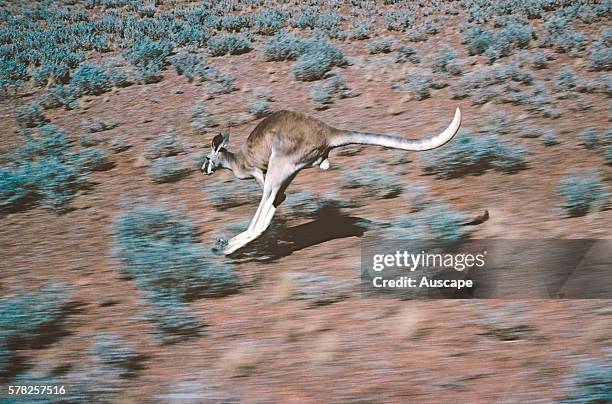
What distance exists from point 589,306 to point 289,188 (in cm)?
167

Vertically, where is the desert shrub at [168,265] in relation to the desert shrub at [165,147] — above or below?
below

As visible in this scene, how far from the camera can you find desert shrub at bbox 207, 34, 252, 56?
4266mm

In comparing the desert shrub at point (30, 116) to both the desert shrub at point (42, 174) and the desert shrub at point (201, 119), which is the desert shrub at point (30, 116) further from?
the desert shrub at point (201, 119)

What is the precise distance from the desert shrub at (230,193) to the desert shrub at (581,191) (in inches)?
67.2

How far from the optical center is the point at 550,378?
9.75 feet

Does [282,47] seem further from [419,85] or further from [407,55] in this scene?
[419,85]

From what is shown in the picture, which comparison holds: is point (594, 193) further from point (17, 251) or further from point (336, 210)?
point (17, 251)

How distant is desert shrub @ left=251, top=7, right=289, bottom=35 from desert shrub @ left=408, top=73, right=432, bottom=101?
915mm

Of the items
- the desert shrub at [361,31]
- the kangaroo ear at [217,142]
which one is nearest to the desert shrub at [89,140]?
the kangaroo ear at [217,142]

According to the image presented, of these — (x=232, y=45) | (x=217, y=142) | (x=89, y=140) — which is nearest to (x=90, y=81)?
(x=89, y=140)

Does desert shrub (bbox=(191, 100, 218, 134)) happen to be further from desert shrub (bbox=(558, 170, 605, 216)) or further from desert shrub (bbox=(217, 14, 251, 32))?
desert shrub (bbox=(558, 170, 605, 216))

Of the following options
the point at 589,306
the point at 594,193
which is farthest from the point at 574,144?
the point at 589,306

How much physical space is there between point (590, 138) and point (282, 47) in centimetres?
200

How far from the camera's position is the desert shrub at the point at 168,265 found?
3379 mm
